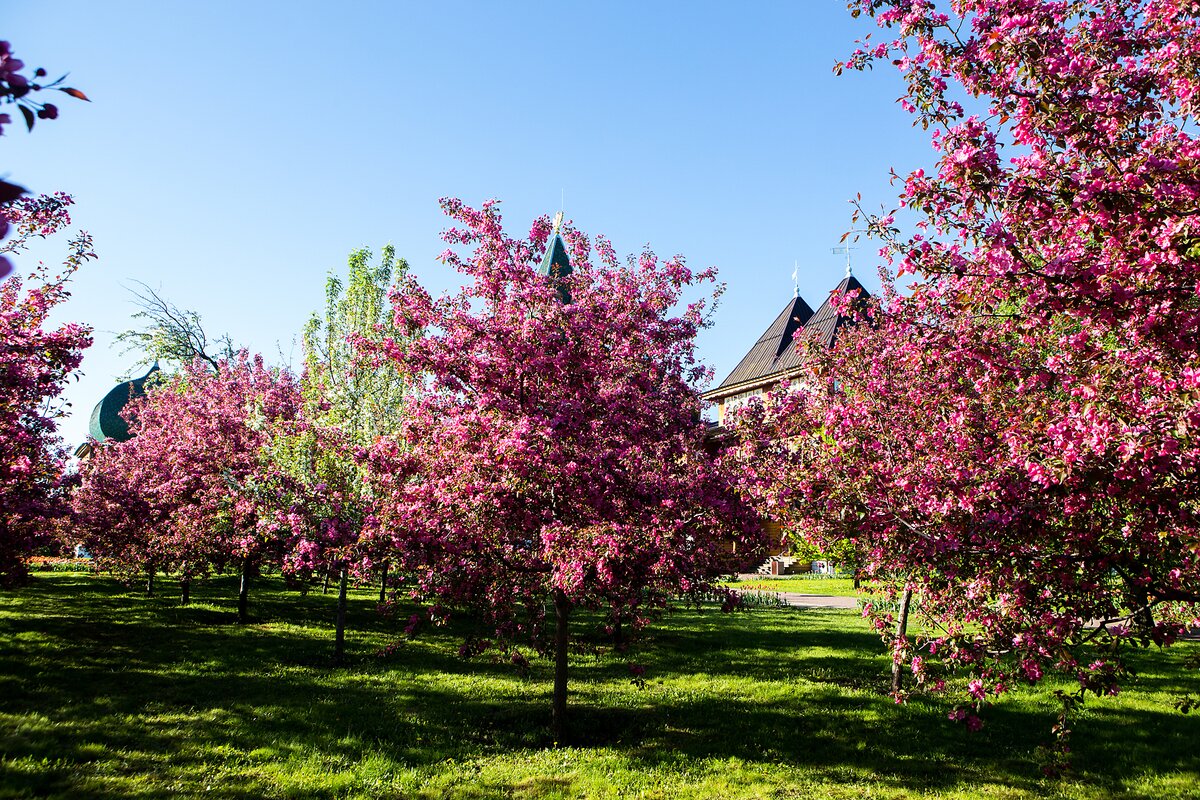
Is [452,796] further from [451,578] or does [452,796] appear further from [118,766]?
[118,766]

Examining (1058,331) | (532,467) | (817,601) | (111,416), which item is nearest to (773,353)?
(817,601)

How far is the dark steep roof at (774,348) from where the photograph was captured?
37062 mm

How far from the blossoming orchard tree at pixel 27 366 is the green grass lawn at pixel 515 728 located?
2.66 metres

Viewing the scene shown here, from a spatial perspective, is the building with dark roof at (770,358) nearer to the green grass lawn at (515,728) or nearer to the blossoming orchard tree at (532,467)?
the green grass lawn at (515,728)

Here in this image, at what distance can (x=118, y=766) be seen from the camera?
675 centimetres

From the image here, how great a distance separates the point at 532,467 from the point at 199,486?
1287 centimetres

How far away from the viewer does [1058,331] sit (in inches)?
209

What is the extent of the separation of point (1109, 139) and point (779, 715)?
7.64 meters

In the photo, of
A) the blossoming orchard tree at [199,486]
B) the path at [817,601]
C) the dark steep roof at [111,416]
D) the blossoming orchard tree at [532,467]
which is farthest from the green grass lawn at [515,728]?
the dark steep roof at [111,416]

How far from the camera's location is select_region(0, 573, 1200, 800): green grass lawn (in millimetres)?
6711

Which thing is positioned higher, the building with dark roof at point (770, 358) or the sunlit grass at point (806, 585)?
the building with dark roof at point (770, 358)

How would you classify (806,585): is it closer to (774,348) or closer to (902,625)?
(774,348)

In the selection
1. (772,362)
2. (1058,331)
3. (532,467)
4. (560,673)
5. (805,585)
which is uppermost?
(772,362)

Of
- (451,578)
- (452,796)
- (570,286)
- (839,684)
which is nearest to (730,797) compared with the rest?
(452,796)
